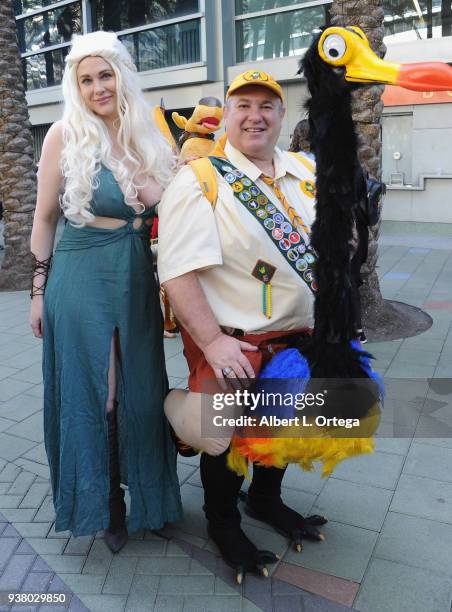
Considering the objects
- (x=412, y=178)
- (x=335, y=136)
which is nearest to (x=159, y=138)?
(x=335, y=136)

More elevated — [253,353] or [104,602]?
[253,353]

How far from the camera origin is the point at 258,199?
2092 mm

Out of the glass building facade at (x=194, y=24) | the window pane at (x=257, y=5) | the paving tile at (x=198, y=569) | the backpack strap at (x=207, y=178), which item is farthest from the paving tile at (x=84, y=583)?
the window pane at (x=257, y=5)

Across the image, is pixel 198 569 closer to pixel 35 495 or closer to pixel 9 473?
pixel 35 495

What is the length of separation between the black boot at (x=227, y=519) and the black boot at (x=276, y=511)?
191mm

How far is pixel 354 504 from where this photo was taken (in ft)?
9.45

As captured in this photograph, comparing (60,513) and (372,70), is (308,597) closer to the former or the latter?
(60,513)

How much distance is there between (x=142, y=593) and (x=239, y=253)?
1.42 metres

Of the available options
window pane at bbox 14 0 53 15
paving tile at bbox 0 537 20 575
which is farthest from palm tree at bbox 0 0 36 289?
window pane at bbox 14 0 53 15

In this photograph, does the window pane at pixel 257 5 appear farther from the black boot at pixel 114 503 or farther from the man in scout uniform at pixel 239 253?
the black boot at pixel 114 503

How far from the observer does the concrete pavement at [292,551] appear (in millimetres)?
2279

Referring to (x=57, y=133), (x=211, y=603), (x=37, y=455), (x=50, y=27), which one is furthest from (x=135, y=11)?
(x=211, y=603)

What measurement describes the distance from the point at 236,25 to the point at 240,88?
39.0ft

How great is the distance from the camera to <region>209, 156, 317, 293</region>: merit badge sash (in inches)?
81.9
